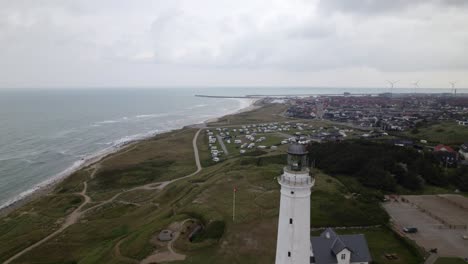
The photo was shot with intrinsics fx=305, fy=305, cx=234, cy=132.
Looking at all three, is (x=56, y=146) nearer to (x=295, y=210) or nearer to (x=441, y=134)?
(x=295, y=210)

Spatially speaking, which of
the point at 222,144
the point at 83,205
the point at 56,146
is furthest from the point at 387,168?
the point at 56,146

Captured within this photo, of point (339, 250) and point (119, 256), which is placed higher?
point (339, 250)

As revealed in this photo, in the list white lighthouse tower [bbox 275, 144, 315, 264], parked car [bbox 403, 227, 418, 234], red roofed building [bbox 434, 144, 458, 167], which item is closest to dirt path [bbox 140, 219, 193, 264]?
white lighthouse tower [bbox 275, 144, 315, 264]

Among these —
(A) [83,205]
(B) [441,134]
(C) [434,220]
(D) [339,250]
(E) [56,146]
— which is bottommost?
(A) [83,205]

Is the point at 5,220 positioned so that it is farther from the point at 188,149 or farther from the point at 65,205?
the point at 188,149

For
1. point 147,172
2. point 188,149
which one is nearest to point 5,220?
point 147,172

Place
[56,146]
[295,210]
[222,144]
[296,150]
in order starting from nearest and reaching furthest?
[295,210] < [296,150] < [222,144] < [56,146]

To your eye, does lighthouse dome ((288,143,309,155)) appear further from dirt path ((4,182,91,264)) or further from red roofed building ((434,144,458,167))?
red roofed building ((434,144,458,167))
